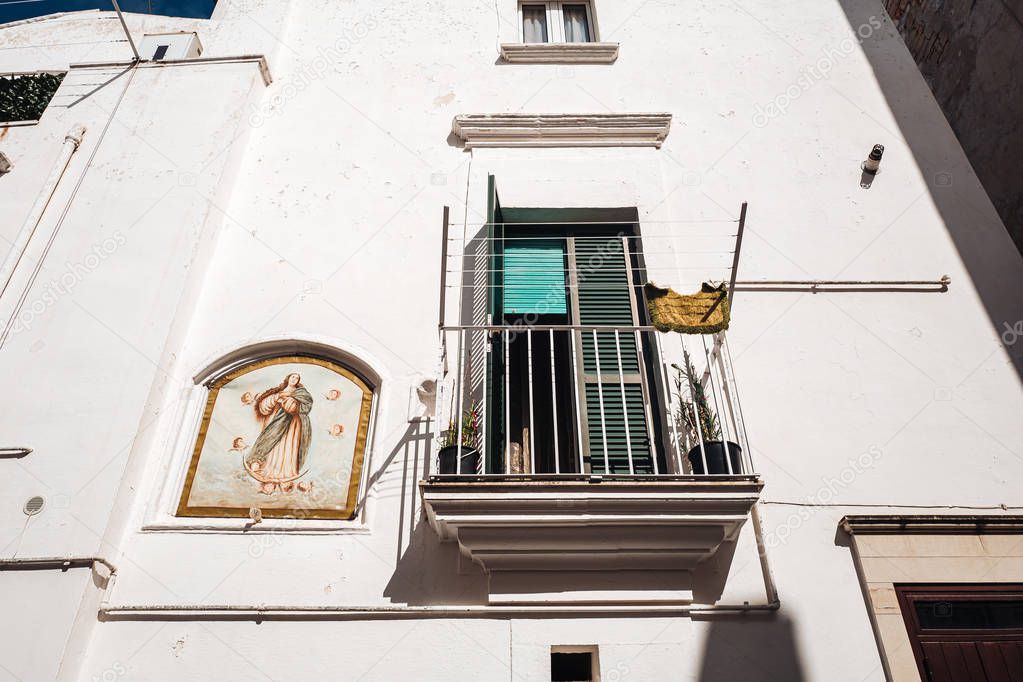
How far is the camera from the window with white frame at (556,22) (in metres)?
7.52

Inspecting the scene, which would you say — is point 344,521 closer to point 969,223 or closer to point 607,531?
point 607,531

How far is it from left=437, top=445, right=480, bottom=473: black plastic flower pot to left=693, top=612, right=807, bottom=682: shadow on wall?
1465 mm

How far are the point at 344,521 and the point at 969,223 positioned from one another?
5.12 m

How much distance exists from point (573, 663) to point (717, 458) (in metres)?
1.36

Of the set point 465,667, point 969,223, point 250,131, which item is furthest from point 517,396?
point 969,223

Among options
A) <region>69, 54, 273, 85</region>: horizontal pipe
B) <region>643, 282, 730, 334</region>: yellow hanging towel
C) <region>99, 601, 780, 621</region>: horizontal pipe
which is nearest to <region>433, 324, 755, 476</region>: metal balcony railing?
<region>643, 282, 730, 334</region>: yellow hanging towel

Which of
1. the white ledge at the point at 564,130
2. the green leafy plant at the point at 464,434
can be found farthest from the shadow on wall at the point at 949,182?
the green leafy plant at the point at 464,434

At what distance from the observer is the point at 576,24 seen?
7684mm

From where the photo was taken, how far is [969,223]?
600 cm

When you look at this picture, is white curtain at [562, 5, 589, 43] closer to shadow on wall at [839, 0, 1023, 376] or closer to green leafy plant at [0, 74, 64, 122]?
shadow on wall at [839, 0, 1023, 376]

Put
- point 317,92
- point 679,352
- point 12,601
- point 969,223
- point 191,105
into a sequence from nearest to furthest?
point 12,601 < point 679,352 < point 969,223 < point 191,105 < point 317,92

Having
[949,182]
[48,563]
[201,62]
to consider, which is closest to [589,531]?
[48,563]

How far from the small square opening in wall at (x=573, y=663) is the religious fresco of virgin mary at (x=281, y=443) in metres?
1.42

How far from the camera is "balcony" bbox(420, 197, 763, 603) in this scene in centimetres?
411
